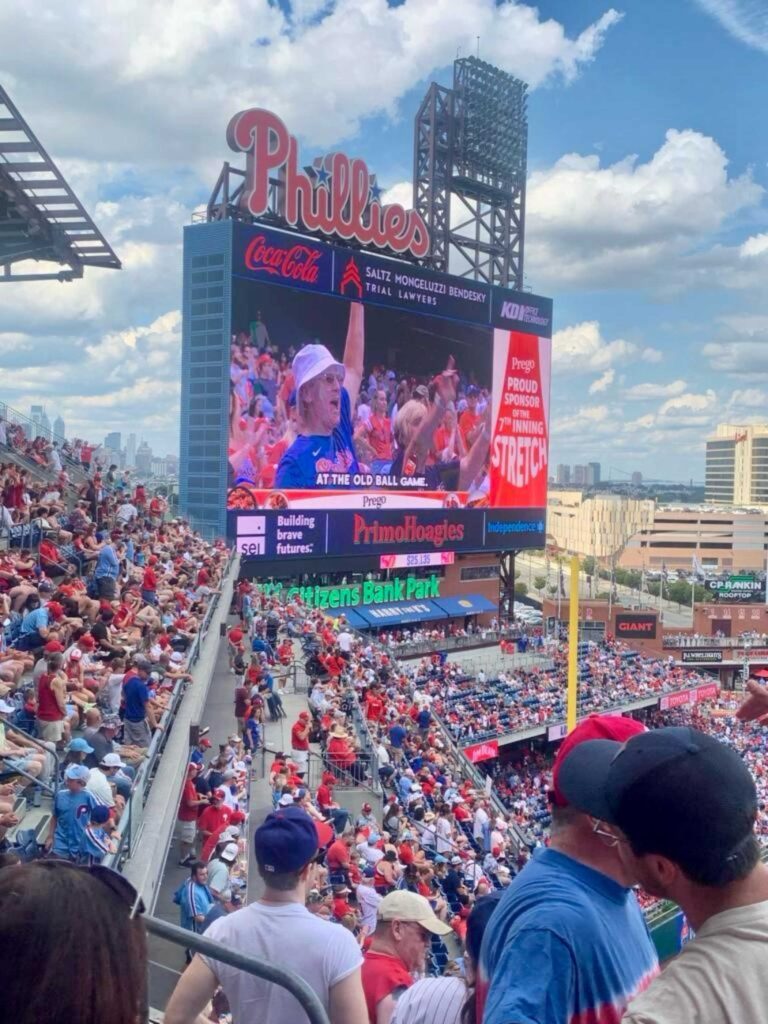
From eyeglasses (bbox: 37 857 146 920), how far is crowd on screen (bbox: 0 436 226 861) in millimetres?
3549

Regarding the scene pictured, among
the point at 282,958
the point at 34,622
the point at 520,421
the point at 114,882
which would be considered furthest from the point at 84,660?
the point at 520,421

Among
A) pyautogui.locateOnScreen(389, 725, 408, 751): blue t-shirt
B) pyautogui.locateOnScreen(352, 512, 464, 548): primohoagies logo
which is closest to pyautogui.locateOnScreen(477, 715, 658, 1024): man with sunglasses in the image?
pyautogui.locateOnScreen(389, 725, 408, 751): blue t-shirt

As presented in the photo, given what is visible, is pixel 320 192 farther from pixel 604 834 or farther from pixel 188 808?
pixel 604 834

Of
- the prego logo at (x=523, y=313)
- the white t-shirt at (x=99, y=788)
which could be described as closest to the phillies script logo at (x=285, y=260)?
the prego logo at (x=523, y=313)

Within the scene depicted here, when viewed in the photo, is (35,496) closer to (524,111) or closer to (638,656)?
(638,656)

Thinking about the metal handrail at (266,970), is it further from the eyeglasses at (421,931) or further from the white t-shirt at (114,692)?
the white t-shirt at (114,692)

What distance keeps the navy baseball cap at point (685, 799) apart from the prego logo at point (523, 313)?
30499mm

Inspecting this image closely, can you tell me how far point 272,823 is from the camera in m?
2.67

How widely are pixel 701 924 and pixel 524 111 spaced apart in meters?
40.1

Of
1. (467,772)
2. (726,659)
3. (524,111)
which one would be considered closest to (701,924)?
(467,772)

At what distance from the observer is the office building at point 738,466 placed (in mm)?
151875

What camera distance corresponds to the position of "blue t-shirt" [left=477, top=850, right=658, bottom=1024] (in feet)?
5.29

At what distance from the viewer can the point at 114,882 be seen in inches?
49.7

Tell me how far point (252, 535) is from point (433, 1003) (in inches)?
884
